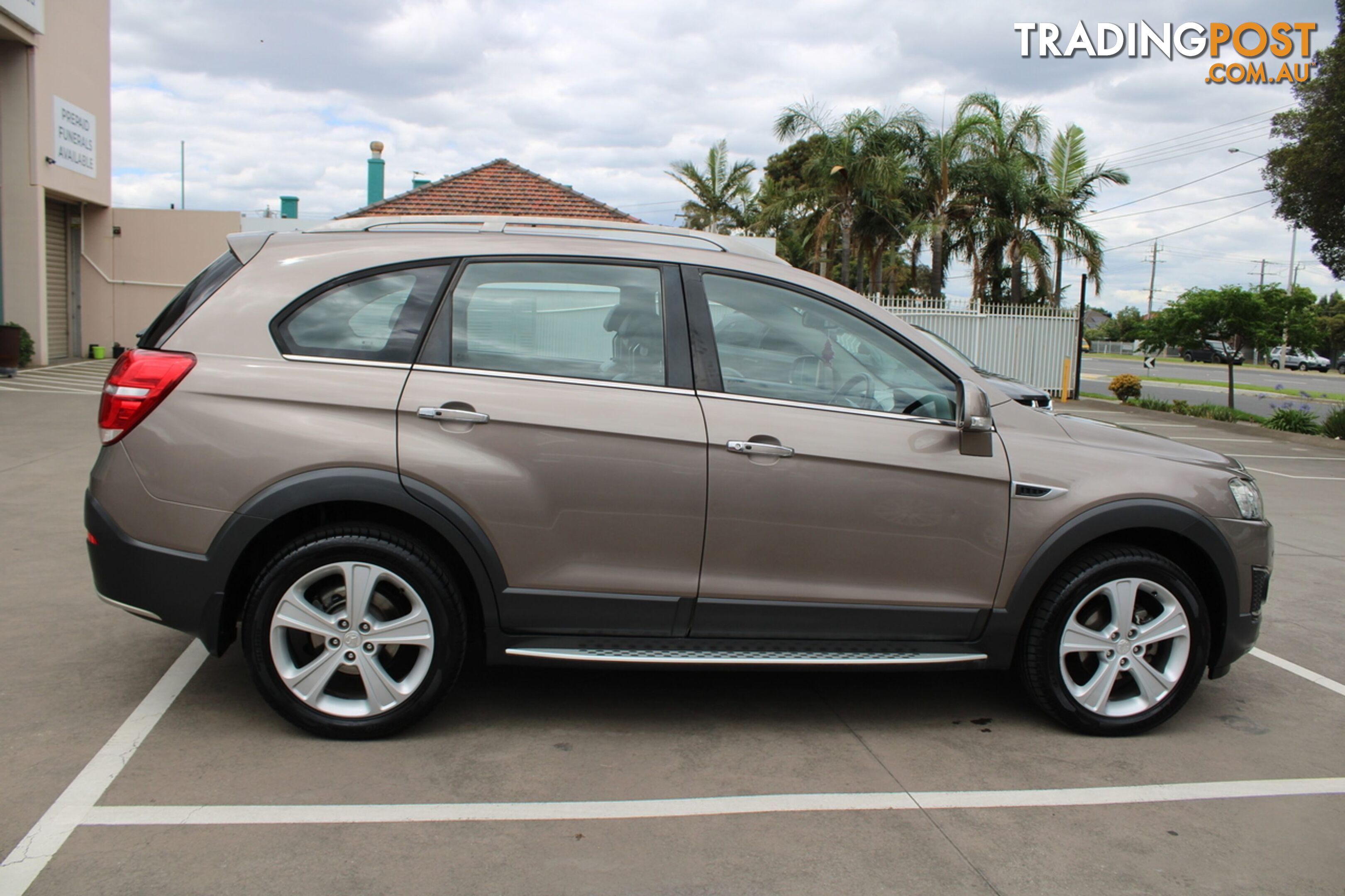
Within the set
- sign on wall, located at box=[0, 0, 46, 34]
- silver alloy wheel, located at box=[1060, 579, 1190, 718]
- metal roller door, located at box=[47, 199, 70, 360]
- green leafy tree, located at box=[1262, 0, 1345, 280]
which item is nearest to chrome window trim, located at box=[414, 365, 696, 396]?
silver alloy wheel, located at box=[1060, 579, 1190, 718]

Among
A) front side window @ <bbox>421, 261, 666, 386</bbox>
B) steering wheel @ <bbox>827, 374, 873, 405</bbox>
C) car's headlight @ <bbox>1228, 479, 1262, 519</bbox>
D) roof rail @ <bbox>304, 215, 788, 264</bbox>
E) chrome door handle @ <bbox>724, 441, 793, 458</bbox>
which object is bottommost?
car's headlight @ <bbox>1228, 479, 1262, 519</bbox>

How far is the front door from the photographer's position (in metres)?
3.60

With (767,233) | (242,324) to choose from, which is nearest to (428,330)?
(242,324)

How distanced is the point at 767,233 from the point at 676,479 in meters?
36.0

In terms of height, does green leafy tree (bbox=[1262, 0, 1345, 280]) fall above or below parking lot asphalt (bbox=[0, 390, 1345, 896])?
above

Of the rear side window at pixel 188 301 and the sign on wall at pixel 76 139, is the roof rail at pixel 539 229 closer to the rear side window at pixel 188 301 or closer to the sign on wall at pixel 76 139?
the rear side window at pixel 188 301

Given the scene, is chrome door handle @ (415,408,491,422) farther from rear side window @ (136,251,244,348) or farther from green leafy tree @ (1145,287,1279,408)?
green leafy tree @ (1145,287,1279,408)

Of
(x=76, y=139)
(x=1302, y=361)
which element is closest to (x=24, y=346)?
(x=76, y=139)

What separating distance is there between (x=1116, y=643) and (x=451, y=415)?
2.65m

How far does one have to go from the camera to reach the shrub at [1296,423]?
17594 millimetres

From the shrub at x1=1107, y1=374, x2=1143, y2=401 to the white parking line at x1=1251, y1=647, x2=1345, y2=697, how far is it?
1970cm

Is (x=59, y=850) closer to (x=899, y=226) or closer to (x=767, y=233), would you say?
(x=899, y=226)

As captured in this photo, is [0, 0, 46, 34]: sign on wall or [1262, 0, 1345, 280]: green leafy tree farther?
[0, 0, 46, 34]: sign on wall

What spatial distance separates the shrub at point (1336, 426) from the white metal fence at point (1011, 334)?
8296 millimetres
